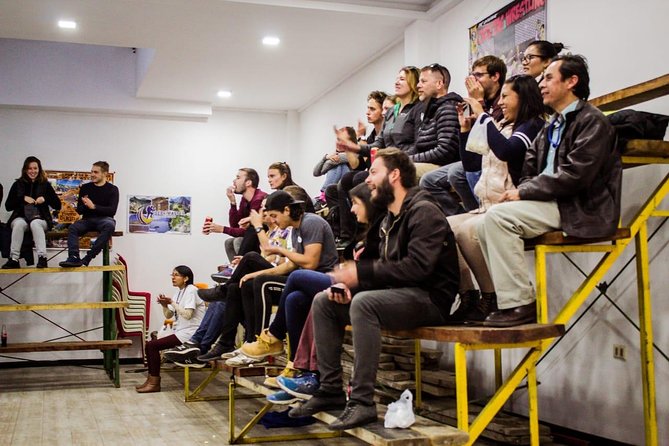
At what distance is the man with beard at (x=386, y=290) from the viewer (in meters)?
3.71

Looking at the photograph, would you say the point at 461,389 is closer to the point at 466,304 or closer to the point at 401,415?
the point at 401,415

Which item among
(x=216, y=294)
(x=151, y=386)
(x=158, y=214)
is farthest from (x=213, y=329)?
(x=158, y=214)

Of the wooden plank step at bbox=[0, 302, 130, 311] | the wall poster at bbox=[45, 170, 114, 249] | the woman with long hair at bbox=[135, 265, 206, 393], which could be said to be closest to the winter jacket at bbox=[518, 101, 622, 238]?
the woman with long hair at bbox=[135, 265, 206, 393]

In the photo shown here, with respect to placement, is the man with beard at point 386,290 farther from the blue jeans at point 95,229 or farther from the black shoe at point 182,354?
the blue jeans at point 95,229

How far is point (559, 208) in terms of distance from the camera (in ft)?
12.1

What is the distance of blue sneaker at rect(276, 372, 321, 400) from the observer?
4.39 metres

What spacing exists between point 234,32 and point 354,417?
509 cm

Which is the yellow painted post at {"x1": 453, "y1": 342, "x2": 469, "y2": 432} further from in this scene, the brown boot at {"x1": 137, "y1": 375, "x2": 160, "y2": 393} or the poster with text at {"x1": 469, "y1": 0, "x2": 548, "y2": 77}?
the brown boot at {"x1": 137, "y1": 375, "x2": 160, "y2": 393}

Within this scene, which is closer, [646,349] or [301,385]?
[646,349]

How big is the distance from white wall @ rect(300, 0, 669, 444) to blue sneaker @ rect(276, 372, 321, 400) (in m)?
1.86

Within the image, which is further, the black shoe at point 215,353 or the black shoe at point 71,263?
the black shoe at point 71,263

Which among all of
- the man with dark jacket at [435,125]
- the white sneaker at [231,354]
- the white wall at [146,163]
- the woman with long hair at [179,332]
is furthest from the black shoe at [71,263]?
the man with dark jacket at [435,125]

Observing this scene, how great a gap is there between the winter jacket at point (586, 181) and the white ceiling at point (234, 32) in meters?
3.51

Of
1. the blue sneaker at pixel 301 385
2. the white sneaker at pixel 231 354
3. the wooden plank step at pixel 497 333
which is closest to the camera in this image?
the wooden plank step at pixel 497 333
